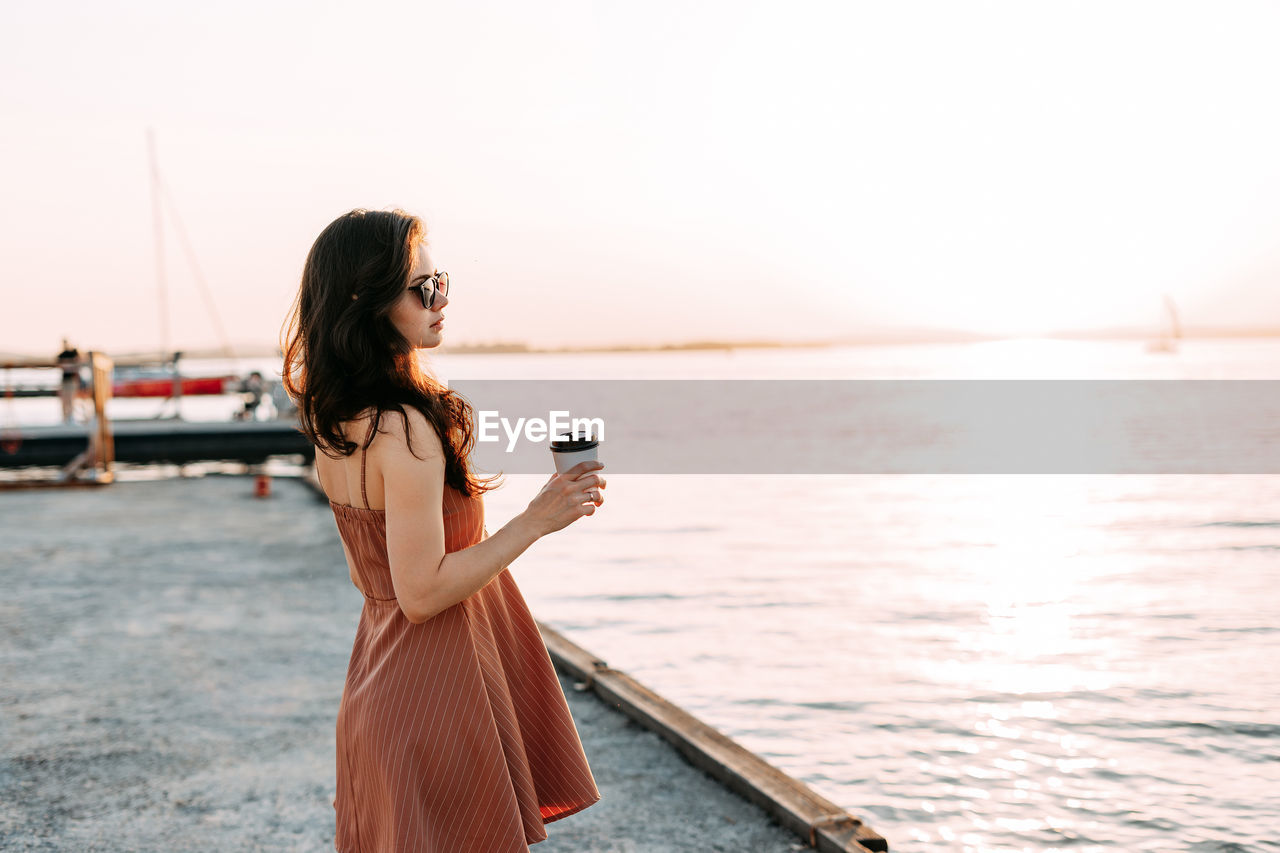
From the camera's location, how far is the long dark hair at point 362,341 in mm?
1941

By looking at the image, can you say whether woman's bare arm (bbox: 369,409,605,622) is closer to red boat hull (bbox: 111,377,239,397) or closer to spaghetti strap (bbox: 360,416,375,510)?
spaghetti strap (bbox: 360,416,375,510)

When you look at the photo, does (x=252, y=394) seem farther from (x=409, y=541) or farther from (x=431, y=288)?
(x=409, y=541)

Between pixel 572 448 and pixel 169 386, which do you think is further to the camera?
pixel 169 386

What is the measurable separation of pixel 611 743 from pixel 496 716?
9.05 feet

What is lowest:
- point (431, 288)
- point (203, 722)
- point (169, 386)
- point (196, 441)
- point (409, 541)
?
point (203, 722)

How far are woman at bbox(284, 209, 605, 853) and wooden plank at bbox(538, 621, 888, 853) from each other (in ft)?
6.07

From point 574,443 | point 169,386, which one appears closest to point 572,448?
point 574,443

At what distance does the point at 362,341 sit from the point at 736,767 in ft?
9.65

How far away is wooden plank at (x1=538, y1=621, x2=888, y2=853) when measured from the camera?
370 centimetres

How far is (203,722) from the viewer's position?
5266mm

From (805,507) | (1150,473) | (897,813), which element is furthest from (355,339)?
(1150,473)

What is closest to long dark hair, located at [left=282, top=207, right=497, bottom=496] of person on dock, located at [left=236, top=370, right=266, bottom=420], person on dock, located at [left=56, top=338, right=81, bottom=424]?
person on dock, located at [left=56, top=338, right=81, bottom=424]

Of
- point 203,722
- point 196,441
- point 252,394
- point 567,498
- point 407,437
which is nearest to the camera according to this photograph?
point 407,437

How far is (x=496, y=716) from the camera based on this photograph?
7.06 ft
